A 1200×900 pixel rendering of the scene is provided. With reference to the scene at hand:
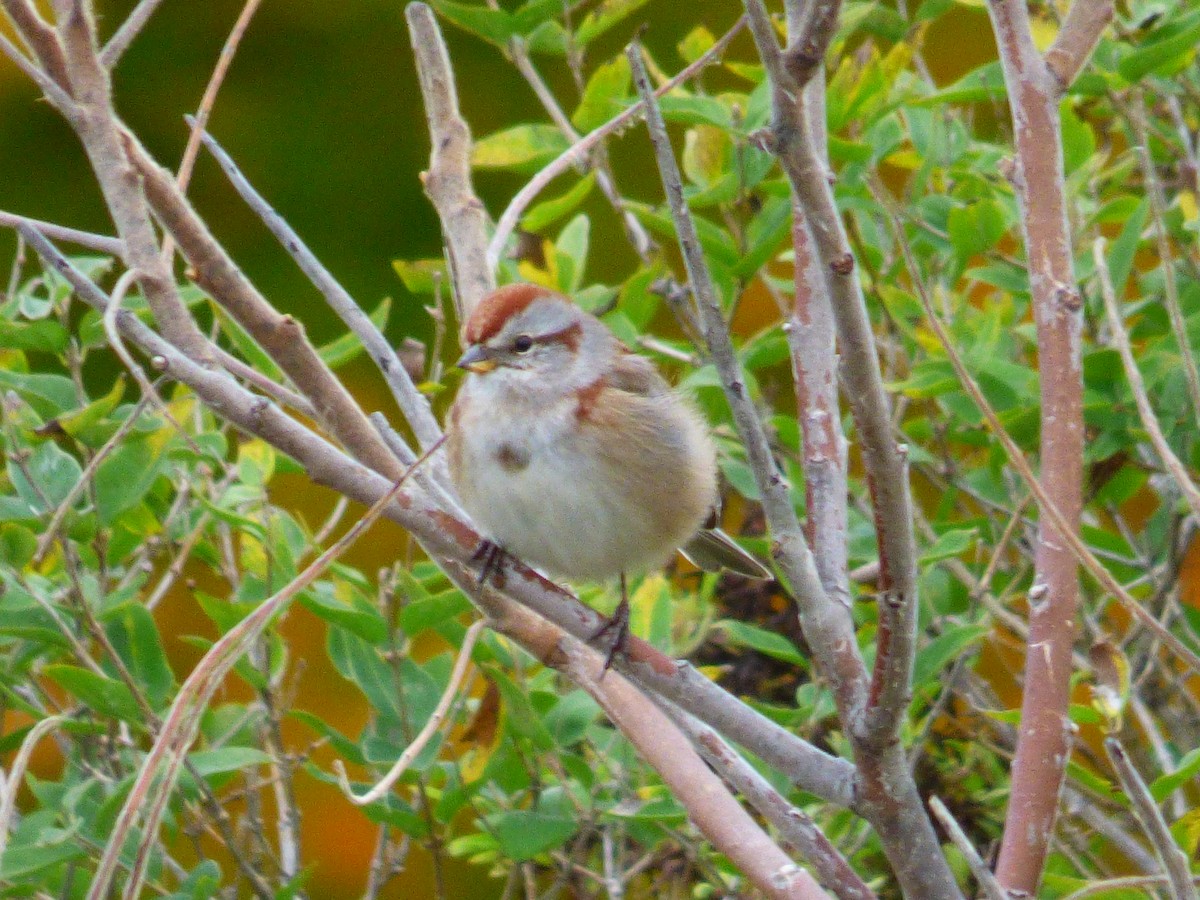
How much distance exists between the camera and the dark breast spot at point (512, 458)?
2.62m

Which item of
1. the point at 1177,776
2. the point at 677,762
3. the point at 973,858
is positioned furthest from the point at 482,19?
the point at 973,858

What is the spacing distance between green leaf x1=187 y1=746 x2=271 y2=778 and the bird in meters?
0.49

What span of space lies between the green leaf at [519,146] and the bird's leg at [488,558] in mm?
741

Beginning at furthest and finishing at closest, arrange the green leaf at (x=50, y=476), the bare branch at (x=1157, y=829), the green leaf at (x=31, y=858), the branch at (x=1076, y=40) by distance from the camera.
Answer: the green leaf at (x=50, y=476)
the green leaf at (x=31, y=858)
the branch at (x=1076, y=40)
the bare branch at (x=1157, y=829)

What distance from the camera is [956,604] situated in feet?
9.04

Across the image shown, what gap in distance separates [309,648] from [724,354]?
2.20m

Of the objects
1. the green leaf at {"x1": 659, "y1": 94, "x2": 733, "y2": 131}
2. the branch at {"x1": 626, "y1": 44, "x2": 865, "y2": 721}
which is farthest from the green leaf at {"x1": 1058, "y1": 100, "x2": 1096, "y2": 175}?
the branch at {"x1": 626, "y1": 44, "x2": 865, "y2": 721}

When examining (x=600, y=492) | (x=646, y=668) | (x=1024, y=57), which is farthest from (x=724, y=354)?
(x=600, y=492)

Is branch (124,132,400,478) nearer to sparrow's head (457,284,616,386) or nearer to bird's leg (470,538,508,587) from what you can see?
bird's leg (470,538,508,587)

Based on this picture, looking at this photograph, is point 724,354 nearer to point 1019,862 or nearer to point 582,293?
point 1019,862

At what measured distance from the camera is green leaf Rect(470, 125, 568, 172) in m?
2.92

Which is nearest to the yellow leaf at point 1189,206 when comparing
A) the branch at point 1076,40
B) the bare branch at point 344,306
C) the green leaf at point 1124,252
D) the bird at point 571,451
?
the green leaf at point 1124,252

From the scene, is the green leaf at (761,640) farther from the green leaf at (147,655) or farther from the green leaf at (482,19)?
the green leaf at (482,19)

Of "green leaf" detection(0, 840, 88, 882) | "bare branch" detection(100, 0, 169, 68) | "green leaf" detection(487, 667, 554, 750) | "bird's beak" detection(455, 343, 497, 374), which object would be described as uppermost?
"bare branch" detection(100, 0, 169, 68)
